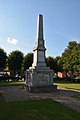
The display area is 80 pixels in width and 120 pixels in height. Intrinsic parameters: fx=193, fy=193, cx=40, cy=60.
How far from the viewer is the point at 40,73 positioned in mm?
24156

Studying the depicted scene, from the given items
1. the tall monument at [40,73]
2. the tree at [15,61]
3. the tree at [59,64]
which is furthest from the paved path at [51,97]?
the tree at [59,64]

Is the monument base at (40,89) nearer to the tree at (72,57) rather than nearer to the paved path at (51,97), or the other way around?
the paved path at (51,97)

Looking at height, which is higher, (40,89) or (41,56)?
(41,56)

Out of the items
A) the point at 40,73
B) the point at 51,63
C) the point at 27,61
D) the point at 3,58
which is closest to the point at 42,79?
the point at 40,73

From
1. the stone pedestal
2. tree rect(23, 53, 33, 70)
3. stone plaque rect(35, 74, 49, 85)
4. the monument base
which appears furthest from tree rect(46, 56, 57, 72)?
the monument base

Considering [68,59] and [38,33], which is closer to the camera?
[38,33]

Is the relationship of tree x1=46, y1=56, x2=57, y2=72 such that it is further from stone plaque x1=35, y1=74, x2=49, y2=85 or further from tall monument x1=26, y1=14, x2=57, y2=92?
stone plaque x1=35, y1=74, x2=49, y2=85

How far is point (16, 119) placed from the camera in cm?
941

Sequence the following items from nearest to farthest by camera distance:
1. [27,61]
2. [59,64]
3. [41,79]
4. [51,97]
Answer: [51,97] < [41,79] < [27,61] < [59,64]

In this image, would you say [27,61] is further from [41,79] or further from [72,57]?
[41,79]

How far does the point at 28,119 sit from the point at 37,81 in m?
14.3

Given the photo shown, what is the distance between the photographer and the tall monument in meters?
23.3

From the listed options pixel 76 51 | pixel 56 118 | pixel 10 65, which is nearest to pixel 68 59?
pixel 76 51

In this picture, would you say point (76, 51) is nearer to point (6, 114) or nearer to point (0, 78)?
point (0, 78)
